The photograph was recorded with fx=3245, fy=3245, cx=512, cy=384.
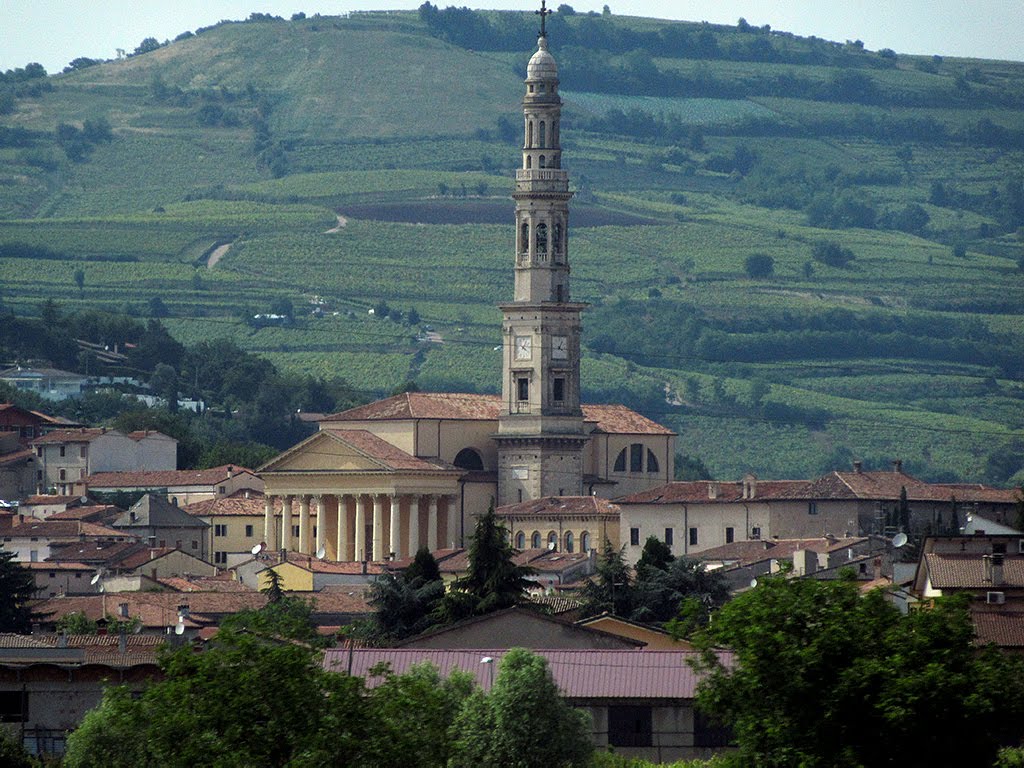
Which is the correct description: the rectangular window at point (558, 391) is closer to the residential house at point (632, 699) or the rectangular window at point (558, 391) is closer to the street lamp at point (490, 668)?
the residential house at point (632, 699)

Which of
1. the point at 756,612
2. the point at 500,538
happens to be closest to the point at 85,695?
the point at 756,612

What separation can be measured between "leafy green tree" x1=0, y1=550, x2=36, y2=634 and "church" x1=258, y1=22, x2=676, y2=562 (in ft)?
103

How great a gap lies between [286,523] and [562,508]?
12.2 m

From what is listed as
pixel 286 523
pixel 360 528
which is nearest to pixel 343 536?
pixel 360 528

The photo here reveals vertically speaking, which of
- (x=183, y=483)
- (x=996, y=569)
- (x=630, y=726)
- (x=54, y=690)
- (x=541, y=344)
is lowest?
(x=630, y=726)

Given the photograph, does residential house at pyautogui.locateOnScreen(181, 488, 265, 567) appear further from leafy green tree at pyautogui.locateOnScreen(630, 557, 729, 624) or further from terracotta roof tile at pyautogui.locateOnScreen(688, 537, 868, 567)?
leafy green tree at pyautogui.locateOnScreen(630, 557, 729, 624)

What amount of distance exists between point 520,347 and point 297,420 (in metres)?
66.5

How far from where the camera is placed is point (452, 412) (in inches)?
5094

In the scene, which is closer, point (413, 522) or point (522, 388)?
point (413, 522)

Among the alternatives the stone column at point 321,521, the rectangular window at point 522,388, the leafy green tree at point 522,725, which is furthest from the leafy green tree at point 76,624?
the rectangular window at point 522,388

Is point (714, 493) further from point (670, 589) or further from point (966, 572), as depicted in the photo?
point (966, 572)

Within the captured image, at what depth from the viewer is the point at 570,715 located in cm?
4916

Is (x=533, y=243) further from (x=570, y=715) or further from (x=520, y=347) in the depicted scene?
(x=570, y=715)

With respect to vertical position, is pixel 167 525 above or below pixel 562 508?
below
